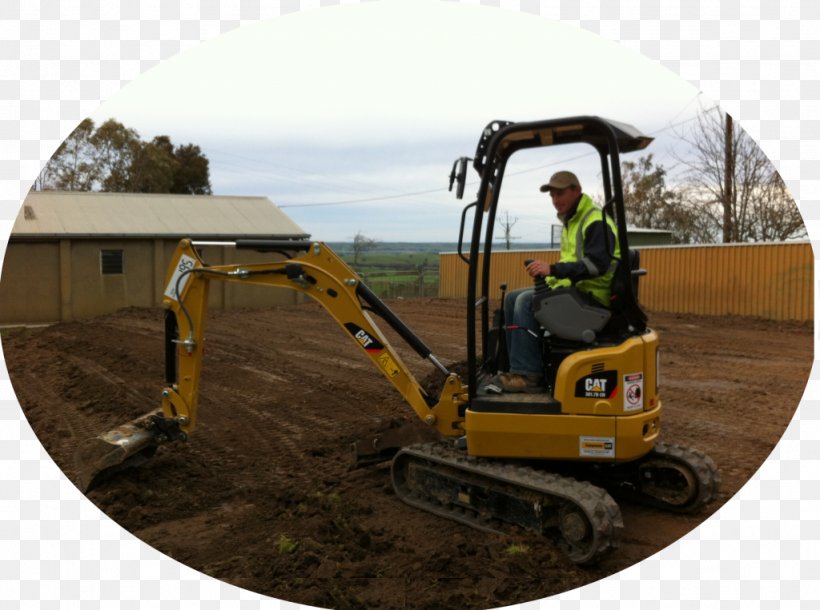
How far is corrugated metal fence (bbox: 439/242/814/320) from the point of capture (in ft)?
56.5

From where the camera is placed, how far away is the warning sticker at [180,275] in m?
6.57

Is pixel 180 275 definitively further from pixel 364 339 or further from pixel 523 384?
pixel 523 384

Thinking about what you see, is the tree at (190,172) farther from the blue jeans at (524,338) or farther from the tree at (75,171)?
the blue jeans at (524,338)

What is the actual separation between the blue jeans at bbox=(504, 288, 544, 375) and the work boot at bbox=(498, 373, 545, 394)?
1.5 inches

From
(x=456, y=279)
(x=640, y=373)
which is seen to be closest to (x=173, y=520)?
(x=640, y=373)

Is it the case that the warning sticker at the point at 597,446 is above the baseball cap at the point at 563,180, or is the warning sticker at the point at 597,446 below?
below

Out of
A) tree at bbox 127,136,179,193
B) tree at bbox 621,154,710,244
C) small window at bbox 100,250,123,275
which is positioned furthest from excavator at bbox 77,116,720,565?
tree at bbox 127,136,179,193

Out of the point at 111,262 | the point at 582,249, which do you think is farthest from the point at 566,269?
the point at 111,262

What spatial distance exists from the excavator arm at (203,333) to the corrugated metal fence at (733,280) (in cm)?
1090

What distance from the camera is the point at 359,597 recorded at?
15.3 ft

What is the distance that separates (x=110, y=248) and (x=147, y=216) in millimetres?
1673

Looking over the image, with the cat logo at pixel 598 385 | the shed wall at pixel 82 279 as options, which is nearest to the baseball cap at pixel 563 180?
the cat logo at pixel 598 385

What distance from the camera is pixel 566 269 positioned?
5055mm

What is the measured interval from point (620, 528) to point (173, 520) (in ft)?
12.1
